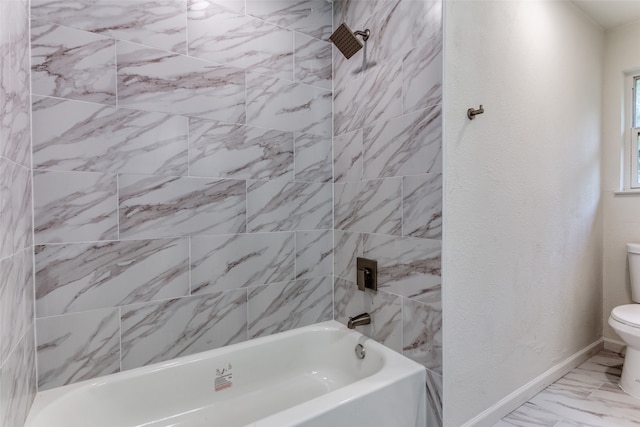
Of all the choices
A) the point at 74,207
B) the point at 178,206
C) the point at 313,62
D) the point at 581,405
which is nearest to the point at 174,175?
the point at 178,206

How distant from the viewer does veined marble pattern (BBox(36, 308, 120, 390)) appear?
1364 millimetres

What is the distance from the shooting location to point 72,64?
1.39 m

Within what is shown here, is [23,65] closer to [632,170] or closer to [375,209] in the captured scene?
[375,209]

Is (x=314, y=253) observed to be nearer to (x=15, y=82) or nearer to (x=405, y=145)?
(x=405, y=145)

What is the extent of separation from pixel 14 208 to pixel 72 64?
2.29 feet

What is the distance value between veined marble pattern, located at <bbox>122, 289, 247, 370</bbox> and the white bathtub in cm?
6

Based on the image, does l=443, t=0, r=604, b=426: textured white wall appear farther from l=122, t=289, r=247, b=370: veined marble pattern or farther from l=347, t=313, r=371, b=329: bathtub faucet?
l=122, t=289, r=247, b=370: veined marble pattern

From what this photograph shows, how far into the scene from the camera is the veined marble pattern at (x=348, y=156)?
1.92 m

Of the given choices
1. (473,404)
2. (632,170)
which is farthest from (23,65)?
(632,170)

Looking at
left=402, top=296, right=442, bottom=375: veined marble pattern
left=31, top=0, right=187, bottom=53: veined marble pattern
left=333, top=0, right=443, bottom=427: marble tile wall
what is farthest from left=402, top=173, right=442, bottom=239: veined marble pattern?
left=31, top=0, right=187, bottom=53: veined marble pattern

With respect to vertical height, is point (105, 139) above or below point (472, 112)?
below

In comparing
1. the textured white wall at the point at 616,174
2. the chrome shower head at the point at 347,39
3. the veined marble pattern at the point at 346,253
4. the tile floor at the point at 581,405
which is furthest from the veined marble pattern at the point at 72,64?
the textured white wall at the point at 616,174

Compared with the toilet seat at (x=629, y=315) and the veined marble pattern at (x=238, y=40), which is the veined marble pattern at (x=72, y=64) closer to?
the veined marble pattern at (x=238, y=40)

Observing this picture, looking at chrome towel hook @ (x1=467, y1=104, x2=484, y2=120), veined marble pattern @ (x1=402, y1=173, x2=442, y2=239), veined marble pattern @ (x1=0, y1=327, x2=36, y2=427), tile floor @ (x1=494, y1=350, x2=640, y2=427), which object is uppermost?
chrome towel hook @ (x1=467, y1=104, x2=484, y2=120)
